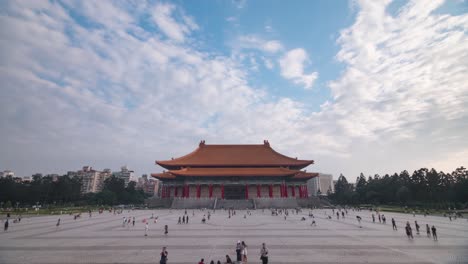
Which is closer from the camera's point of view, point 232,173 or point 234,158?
point 232,173

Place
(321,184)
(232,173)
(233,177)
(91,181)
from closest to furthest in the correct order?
(232,173), (233,177), (91,181), (321,184)

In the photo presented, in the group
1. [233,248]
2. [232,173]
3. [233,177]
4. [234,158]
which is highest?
[234,158]

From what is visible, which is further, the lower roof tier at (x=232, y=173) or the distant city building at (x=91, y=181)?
the distant city building at (x=91, y=181)

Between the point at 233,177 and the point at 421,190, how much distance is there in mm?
37666

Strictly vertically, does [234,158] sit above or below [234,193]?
above

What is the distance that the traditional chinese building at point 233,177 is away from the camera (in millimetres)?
56875

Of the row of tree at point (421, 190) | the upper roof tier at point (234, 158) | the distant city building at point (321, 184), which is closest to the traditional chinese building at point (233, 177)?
the upper roof tier at point (234, 158)

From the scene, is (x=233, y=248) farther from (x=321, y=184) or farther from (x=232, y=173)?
(x=321, y=184)

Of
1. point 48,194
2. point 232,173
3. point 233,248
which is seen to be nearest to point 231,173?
point 232,173

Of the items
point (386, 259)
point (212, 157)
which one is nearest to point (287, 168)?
point (212, 157)

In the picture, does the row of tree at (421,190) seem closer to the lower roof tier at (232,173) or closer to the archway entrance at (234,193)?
Result: the lower roof tier at (232,173)

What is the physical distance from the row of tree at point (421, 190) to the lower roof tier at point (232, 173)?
1944cm

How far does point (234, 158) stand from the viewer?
65.0 metres

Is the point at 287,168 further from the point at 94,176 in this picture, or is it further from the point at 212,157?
the point at 94,176
